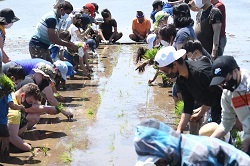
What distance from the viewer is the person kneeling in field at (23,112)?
7684mm

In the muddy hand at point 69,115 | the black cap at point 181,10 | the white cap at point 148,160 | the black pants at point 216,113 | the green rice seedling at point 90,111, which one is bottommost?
the green rice seedling at point 90,111

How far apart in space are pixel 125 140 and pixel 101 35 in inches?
433

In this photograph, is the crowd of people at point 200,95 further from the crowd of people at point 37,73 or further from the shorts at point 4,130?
the shorts at point 4,130

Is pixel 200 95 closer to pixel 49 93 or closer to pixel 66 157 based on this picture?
pixel 66 157

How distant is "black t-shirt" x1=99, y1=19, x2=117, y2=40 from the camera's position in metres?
19.2

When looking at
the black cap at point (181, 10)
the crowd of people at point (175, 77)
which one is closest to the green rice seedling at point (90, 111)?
the crowd of people at point (175, 77)

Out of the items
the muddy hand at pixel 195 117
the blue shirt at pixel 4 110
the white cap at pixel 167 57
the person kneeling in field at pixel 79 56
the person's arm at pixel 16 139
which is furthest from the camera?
the person kneeling in field at pixel 79 56

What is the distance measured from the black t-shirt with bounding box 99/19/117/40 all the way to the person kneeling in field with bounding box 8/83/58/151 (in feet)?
34.3

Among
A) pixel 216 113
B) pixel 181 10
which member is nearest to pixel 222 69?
pixel 216 113

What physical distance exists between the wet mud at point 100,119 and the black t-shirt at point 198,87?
1037 mm

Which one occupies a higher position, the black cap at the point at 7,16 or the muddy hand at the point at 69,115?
the black cap at the point at 7,16

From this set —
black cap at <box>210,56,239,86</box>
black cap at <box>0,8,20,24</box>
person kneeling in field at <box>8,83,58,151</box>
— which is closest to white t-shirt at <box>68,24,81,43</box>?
black cap at <box>0,8,20,24</box>

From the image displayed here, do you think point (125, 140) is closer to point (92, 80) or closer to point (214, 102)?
point (214, 102)

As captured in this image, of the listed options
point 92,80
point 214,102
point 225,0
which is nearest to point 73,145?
point 214,102
